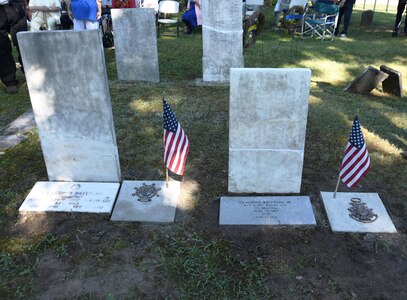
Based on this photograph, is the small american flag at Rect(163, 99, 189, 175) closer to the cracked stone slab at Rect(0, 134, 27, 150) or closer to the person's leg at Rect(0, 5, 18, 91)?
the cracked stone slab at Rect(0, 134, 27, 150)

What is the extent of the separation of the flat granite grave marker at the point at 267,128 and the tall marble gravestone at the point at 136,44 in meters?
4.26

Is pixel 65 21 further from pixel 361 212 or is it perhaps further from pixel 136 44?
pixel 361 212

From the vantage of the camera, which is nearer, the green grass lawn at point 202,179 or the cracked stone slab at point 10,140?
the green grass lawn at point 202,179

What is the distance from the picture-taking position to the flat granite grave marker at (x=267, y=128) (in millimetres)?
3418

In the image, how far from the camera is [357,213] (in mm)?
3568

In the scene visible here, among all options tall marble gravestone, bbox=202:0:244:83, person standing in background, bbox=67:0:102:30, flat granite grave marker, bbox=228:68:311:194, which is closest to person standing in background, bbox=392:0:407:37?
tall marble gravestone, bbox=202:0:244:83

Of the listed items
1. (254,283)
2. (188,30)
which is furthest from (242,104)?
(188,30)

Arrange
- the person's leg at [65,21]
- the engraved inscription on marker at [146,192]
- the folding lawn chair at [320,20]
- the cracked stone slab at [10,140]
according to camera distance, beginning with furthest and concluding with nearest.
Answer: the folding lawn chair at [320,20], the person's leg at [65,21], the cracked stone slab at [10,140], the engraved inscription on marker at [146,192]

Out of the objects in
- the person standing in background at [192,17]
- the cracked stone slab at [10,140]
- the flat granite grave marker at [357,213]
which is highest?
the person standing in background at [192,17]

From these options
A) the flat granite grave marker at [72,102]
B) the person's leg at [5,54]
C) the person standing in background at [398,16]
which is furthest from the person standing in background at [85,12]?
the person standing in background at [398,16]

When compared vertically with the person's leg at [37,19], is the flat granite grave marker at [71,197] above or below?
below

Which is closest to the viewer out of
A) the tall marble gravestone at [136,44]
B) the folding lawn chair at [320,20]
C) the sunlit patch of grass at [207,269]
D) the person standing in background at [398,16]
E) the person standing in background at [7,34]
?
the sunlit patch of grass at [207,269]

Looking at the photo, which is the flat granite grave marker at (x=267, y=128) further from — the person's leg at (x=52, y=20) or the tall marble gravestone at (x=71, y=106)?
the person's leg at (x=52, y=20)

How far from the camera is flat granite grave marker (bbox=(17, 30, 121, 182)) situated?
137 inches
